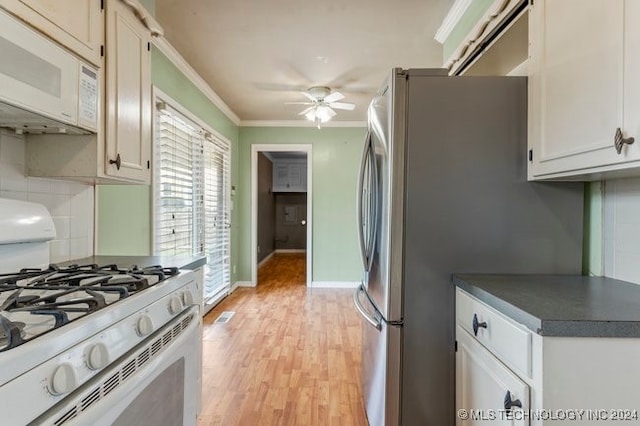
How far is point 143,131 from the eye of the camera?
177 centimetres

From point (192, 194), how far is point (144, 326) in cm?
249

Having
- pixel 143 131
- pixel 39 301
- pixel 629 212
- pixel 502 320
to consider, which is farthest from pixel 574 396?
pixel 143 131

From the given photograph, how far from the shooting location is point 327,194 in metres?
4.90

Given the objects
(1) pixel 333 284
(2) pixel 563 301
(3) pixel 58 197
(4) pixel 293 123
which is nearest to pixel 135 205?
(3) pixel 58 197

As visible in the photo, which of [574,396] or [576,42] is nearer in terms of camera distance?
[574,396]

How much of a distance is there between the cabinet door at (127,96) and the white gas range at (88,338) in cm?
40

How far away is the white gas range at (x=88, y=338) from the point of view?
0.60 metres

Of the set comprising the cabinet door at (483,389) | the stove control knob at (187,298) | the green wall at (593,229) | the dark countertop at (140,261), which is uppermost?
the green wall at (593,229)

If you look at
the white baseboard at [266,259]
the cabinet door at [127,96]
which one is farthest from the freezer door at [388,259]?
the white baseboard at [266,259]

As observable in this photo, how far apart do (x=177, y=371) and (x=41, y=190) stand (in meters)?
1.07

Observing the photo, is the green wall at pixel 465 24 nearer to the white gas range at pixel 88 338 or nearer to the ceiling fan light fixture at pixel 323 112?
the ceiling fan light fixture at pixel 323 112

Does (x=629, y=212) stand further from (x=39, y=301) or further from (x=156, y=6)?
(x=156, y=6)

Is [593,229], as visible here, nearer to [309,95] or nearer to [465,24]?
[465,24]

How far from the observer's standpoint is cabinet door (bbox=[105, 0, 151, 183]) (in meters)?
1.48
